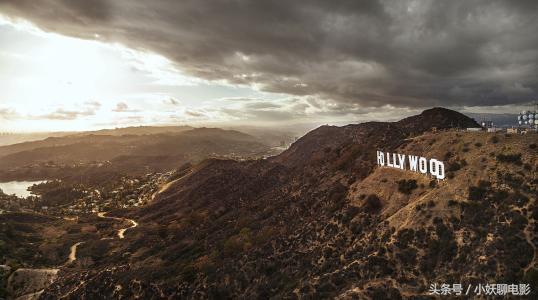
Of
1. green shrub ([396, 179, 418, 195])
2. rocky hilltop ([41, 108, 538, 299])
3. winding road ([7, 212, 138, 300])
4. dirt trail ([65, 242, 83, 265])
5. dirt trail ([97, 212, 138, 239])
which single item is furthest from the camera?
dirt trail ([97, 212, 138, 239])

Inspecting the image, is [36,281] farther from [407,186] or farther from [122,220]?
[407,186]

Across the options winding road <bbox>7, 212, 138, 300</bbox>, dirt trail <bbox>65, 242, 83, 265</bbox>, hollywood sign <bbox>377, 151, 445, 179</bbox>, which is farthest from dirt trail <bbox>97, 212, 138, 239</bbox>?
hollywood sign <bbox>377, 151, 445, 179</bbox>

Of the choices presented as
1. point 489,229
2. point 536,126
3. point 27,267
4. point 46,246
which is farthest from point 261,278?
point 46,246

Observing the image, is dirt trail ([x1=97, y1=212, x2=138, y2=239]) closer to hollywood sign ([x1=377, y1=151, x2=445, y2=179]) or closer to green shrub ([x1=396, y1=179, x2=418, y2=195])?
hollywood sign ([x1=377, y1=151, x2=445, y2=179])

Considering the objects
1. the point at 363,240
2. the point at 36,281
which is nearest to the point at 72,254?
the point at 36,281

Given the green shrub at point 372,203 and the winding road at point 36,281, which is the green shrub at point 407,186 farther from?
the winding road at point 36,281

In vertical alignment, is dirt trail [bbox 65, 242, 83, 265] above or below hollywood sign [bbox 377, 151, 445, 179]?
below

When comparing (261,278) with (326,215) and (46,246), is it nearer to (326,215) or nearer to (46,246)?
(326,215)

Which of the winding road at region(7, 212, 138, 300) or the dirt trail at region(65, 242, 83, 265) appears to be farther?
the dirt trail at region(65, 242, 83, 265)
